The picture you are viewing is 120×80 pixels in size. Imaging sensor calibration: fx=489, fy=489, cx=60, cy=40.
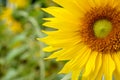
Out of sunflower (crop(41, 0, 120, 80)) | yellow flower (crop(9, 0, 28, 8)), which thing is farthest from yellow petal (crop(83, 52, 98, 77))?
yellow flower (crop(9, 0, 28, 8))

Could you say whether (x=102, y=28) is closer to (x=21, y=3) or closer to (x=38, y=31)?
(x=38, y=31)

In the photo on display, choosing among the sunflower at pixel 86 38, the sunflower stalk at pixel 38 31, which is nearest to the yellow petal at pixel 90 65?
the sunflower at pixel 86 38

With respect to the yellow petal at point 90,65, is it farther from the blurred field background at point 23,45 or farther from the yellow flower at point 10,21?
the yellow flower at point 10,21

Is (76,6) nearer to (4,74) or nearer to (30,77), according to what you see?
(30,77)

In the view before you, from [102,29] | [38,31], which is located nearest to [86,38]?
[102,29]

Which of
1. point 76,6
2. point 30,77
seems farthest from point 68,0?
point 30,77

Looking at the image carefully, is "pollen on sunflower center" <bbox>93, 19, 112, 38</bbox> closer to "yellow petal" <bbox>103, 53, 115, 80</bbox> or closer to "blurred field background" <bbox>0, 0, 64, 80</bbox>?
"yellow petal" <bbox>103, 53, 115, 80</bbox>

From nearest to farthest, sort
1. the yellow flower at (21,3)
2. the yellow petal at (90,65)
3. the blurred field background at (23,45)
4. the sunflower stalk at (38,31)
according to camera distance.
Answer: the yellow petal at (90,65) < the sunflower stalk at (38,31) < the blurred field background at (23,45) < the yellow flower at (21,3)

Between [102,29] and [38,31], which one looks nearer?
[102,29]
